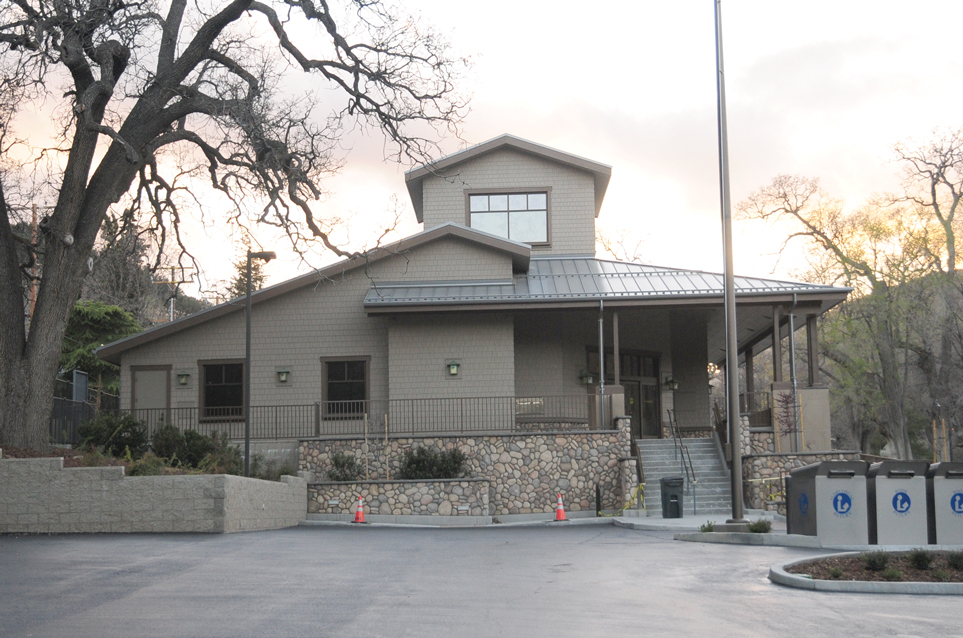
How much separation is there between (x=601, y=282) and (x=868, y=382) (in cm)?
2713

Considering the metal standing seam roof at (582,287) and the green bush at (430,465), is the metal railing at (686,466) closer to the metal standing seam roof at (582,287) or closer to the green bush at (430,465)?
the metal standing seam roof at (582,287)

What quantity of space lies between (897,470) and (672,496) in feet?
29.2

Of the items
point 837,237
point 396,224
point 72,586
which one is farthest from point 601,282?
point 837,237

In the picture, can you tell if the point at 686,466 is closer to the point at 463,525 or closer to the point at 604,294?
the point at 604,294

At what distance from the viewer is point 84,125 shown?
1822 centimetres

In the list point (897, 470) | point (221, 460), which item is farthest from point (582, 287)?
point (897, 470)

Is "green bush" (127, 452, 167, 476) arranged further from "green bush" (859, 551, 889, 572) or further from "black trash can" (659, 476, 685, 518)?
"green bush" (859, 551, 889, 572)

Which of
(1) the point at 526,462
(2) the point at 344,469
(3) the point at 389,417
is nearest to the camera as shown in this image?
(2) the point at 344,469

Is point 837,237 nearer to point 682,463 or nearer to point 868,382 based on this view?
point 868,382

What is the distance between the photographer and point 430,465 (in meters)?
24.3

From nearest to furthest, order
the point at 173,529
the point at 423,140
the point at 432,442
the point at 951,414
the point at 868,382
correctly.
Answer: the point at 173,529 < the point at 423,140 < the point at 432,442 < the point at 951,414 < the point at 868,382

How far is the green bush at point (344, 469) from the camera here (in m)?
24.3

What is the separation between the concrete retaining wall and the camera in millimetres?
16125

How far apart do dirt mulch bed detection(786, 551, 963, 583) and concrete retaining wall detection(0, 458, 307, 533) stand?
9770 mm
